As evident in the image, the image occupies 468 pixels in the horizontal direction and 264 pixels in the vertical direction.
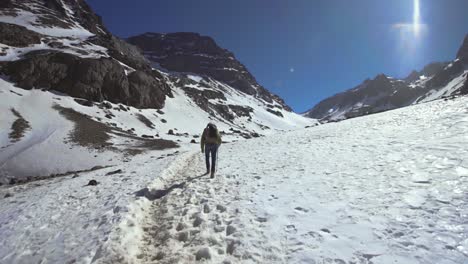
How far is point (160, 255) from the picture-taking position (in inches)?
249

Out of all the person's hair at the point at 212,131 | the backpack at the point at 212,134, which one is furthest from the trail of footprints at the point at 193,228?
the person's hair at the point at 212,131

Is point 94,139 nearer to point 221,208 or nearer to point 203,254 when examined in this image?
point 221,208

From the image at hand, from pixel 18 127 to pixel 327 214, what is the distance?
40.4 m

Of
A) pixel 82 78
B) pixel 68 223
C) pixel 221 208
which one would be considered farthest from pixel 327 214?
pixel 82 78

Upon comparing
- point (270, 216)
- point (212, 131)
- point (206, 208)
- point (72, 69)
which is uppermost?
point (72, 69)

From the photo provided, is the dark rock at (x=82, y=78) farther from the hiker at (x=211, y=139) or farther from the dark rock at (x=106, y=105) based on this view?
the hiker at (x=211, y=139)

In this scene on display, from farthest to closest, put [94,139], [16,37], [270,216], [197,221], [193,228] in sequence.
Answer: [16,37], [94,139], [197,221], [270,216], [193,228]

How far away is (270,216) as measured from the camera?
7.62 m

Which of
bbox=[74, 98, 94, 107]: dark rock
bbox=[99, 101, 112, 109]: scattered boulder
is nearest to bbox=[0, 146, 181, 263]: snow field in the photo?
bbox=[74, 98, 94, 107]: dark rock

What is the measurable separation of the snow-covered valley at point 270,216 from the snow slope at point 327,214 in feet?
0.10

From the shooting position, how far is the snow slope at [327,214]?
5.52 metres

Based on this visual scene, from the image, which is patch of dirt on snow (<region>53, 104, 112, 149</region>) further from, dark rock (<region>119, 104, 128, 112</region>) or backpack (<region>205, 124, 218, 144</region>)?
backpack (<region>205, 124, 218, 144</region>)

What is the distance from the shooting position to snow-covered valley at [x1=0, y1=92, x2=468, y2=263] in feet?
18.7

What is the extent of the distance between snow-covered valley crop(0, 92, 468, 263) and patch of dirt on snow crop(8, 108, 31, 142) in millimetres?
23817
